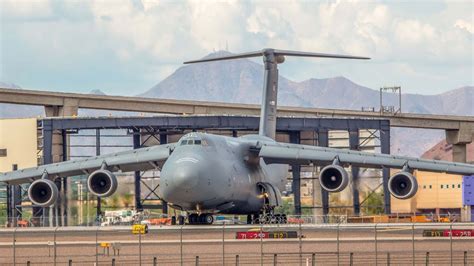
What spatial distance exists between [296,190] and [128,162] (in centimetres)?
2816

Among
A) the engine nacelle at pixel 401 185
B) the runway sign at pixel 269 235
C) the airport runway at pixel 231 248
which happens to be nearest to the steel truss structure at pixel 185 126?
the engine nacelle at pixel 401 185

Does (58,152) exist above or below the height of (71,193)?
above

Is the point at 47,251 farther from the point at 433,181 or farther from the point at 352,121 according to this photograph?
the point at 433,181

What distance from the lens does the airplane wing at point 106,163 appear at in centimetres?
5319

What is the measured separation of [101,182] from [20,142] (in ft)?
118

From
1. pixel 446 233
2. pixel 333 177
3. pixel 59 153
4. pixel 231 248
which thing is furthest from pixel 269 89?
pixel 59 153

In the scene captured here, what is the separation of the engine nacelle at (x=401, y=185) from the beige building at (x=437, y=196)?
136ft

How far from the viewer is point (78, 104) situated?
99.9 meters

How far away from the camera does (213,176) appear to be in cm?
4744

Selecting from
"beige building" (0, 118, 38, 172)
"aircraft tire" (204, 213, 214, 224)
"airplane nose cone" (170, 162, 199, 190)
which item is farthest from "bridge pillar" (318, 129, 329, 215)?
"airplane nose cone" (170, 162, 199, 190)

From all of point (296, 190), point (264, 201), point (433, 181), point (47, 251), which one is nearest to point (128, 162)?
point (264, 201)

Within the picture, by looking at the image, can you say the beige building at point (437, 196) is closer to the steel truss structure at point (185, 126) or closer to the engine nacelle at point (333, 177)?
the steel truss structure at point (185, 126)

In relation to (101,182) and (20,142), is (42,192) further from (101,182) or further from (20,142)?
(20,142)

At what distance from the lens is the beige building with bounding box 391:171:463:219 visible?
93.5 m
